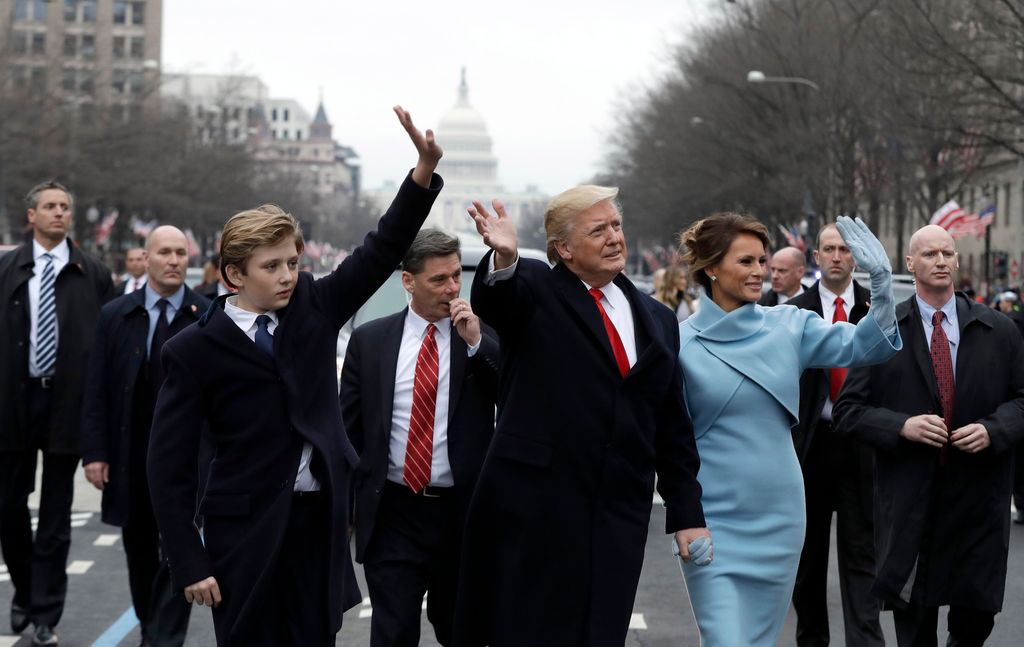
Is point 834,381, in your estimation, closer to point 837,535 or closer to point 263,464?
point 837,535

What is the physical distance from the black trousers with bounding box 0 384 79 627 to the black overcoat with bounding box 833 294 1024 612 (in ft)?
12.3

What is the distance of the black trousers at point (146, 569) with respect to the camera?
7.34 m

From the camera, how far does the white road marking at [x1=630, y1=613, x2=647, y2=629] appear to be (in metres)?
8.77

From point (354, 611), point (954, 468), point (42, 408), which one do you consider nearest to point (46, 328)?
point (42, 408)

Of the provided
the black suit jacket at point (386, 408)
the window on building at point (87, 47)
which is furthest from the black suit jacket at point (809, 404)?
the window on building at point (87, 47)

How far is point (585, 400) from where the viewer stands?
5164mm

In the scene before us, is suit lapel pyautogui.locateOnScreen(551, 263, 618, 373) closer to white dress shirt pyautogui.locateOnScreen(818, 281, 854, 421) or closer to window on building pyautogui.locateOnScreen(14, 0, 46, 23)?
white dress shirt pyautogui.locateOnScreen(818, 281, 854, 421)

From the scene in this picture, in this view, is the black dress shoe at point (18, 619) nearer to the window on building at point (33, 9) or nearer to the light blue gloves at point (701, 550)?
the light blue gloves at point (701, 550)

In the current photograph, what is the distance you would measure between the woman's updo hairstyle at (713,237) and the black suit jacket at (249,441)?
3.56 ft

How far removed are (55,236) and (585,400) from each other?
4.10 meters

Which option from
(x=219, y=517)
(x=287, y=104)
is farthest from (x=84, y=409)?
(x=287, y=104)

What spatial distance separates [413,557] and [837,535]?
2.28 meters

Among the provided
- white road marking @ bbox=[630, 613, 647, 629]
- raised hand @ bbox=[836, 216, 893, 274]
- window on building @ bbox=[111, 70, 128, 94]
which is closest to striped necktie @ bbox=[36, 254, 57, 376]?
white road marking @ bbox=[630, 613, 647, 629]

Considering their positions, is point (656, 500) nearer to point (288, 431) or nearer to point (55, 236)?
point (55, 236)
